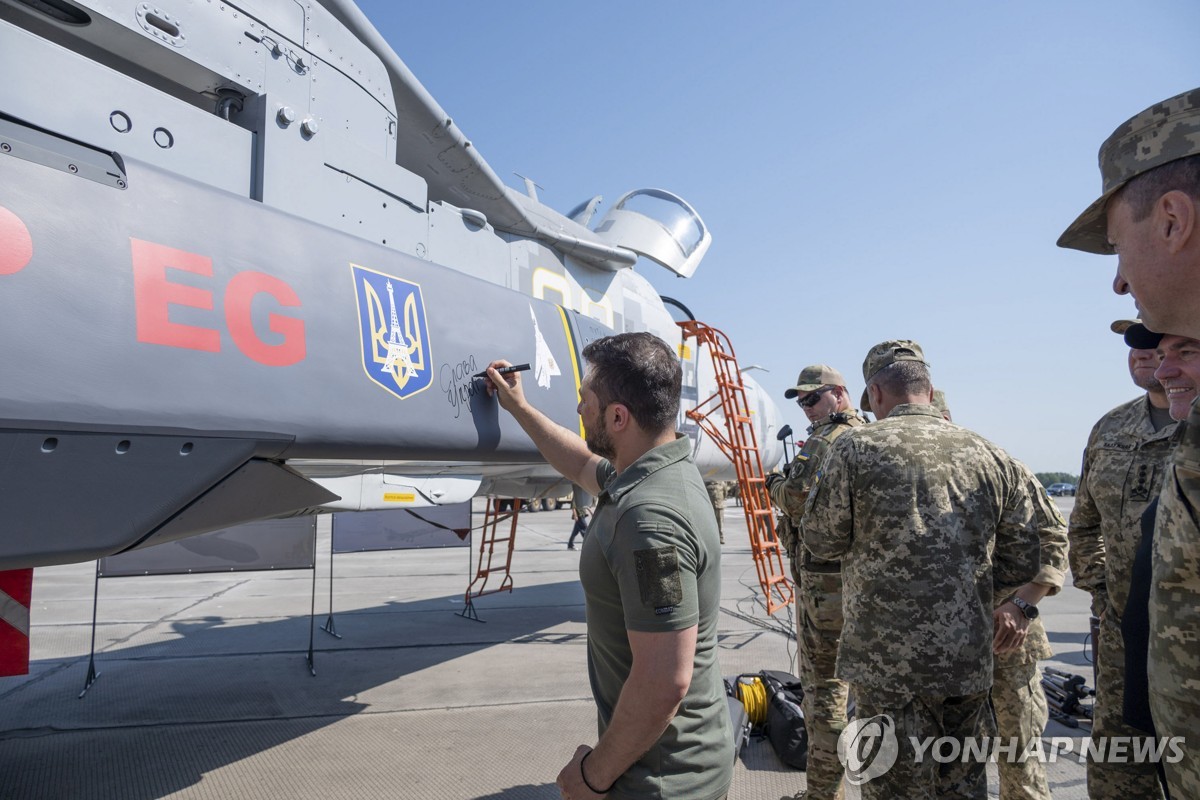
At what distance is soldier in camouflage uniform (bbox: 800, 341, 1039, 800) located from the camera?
223 cm

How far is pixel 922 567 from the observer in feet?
7.54

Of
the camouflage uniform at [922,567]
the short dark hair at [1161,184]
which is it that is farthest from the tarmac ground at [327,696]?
the short dark hair at [1161,184]

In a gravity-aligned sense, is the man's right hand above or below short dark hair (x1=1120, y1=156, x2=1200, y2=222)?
below

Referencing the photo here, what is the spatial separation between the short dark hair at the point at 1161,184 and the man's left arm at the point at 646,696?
107 cm

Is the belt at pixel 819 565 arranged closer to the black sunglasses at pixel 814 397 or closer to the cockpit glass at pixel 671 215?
the black sunglasses at pixel 814 397

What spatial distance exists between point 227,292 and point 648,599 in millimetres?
1594

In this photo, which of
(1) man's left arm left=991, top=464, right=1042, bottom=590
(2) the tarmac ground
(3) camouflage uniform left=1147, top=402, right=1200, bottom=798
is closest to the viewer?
(3) camouflage uniform left=1147, top=402, right=1200, bottom=798

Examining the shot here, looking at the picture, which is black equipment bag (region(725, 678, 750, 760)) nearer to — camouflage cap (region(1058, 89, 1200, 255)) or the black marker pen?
the black marker pen

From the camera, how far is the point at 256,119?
2.77 meters

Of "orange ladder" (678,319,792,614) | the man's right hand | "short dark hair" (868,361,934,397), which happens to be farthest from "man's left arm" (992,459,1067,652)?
"orange ladder" (678,319,792,614)

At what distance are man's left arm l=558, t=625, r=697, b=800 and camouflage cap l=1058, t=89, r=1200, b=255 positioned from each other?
3.59ft

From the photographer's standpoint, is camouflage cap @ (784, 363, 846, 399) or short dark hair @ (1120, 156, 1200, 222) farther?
camouflage cap @ (784, 363, 846, 399)

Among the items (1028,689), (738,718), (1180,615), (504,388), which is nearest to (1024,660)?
(1028,689)
